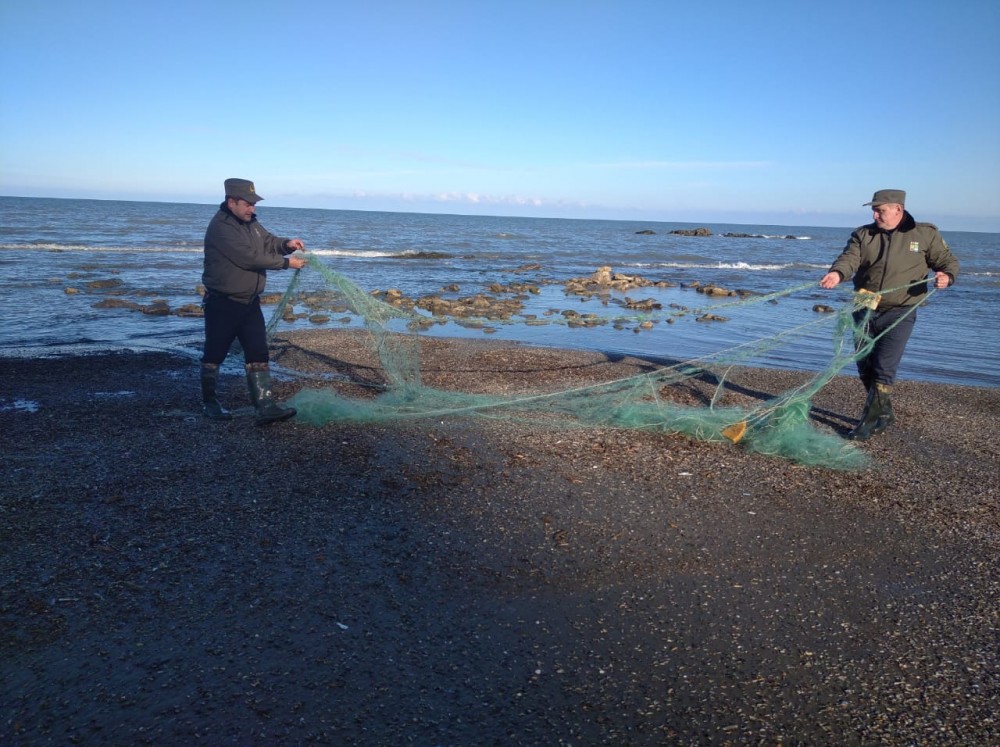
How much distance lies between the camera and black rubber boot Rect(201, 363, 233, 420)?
7168 millimetres

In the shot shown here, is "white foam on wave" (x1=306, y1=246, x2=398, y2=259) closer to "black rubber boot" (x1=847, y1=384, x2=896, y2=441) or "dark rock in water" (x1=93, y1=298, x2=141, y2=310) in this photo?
"dark rock in water" (x1=93, y1=298, x2=141, y2=310)

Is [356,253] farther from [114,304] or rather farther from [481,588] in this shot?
[481,588]

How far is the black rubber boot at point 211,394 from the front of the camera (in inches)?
282

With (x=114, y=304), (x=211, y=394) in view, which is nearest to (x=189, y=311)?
(x=114, y=304)

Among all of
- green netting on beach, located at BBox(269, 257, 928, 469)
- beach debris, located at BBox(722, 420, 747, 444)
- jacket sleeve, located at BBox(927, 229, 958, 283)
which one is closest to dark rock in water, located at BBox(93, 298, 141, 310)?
green netting on beach, located at BBox(269, 257, 928, 469)

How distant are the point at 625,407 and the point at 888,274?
9.56 feet

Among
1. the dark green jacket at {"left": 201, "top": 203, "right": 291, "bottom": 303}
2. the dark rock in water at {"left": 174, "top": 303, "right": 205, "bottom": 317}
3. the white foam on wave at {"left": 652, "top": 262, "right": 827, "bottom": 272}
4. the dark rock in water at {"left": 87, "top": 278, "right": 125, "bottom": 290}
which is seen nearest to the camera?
the dark green jacket at {"left": 201, "top": 203, "right": 291, "bottom": 303}

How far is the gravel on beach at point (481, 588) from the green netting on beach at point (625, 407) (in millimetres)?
229

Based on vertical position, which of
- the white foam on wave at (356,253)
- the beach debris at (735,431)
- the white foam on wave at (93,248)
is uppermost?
the white foam on wave at (356,253)

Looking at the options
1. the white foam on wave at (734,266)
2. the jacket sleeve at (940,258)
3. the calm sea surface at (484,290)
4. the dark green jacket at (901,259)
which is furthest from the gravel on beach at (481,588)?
the white foam on wave at (734,266)

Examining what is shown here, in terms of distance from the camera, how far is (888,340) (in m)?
7.20

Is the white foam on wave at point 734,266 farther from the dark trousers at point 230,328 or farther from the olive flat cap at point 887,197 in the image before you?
the dark trousers at point 230,328

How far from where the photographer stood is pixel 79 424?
6.90 meters

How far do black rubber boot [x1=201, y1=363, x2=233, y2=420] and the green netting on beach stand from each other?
728 mm
